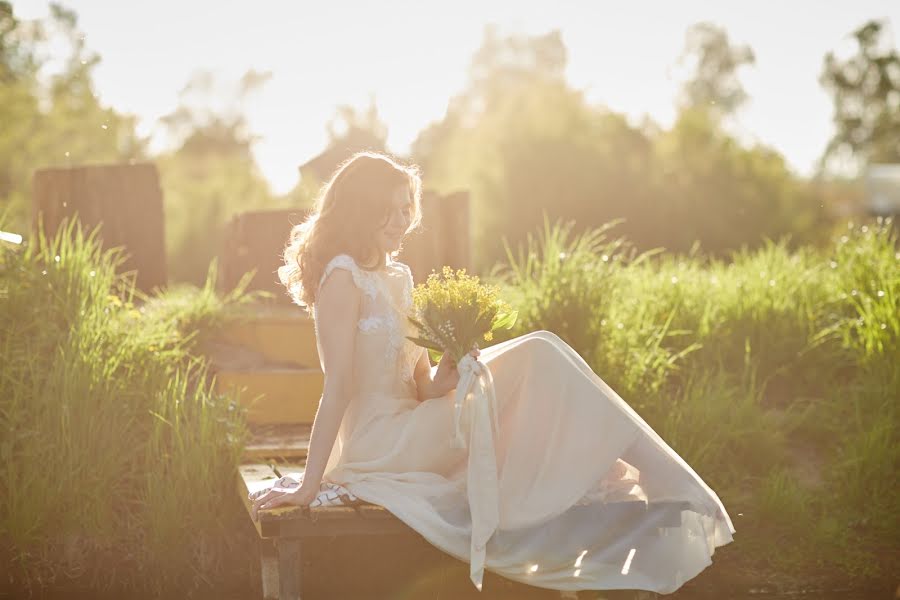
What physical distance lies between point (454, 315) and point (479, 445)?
488mm

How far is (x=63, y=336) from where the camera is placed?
18.2 feet

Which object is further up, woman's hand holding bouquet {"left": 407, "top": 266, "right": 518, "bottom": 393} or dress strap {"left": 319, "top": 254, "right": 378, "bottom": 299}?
dress strap {"left": 319, "top": 254, "right": 378, "bottom": 299}

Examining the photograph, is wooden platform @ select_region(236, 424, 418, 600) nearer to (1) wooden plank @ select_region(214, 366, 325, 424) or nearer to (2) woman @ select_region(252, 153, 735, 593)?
(2) woman @ select_region(252, 153, 735, 593)

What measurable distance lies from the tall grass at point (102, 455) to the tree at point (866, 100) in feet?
154

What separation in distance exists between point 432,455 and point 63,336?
274cm

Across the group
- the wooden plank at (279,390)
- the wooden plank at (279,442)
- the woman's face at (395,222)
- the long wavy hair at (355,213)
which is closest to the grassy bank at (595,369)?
the wooden plank at (279,390)

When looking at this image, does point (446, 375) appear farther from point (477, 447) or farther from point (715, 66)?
point (715, 66)

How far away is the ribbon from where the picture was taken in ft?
11.3

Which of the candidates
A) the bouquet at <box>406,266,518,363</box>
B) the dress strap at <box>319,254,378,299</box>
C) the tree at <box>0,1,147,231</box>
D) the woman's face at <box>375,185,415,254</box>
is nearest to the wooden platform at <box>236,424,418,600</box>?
the bouquet at <box>406,266,518,363</box>

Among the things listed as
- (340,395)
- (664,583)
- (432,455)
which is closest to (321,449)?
(340,395)

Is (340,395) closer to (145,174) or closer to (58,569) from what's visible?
(58,569)

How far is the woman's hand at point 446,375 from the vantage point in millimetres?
3850

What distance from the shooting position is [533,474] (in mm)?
3650

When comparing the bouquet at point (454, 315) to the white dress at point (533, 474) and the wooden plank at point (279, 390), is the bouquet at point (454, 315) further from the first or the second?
the wooden plank at point (279, 390)
